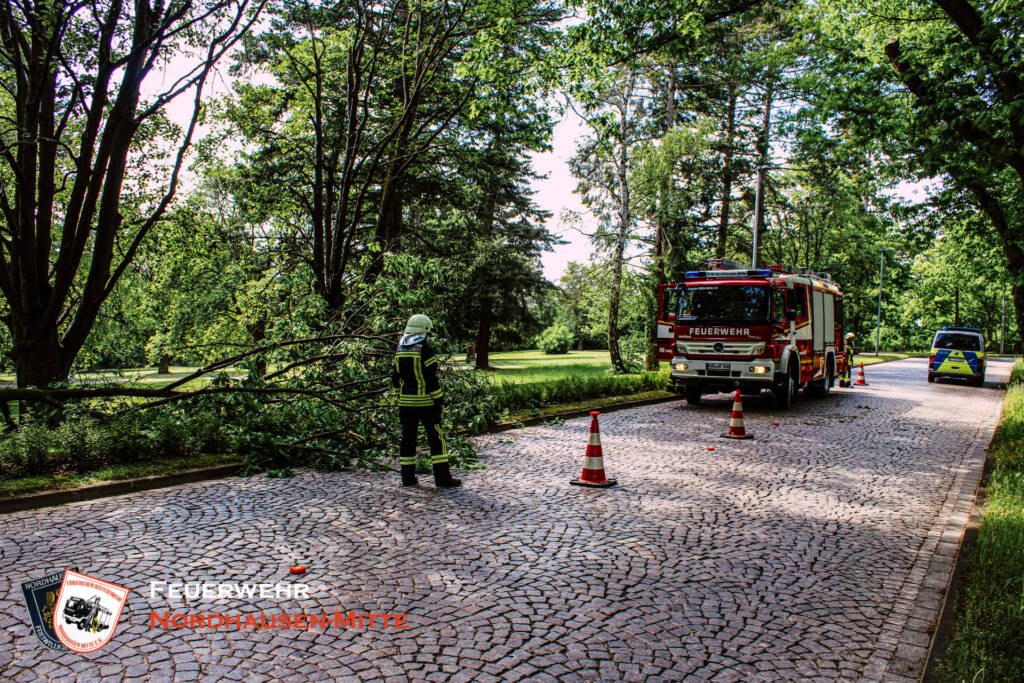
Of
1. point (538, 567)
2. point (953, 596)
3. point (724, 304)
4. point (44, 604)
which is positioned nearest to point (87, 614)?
point (44, 604)

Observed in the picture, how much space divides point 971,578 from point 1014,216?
17547 mm

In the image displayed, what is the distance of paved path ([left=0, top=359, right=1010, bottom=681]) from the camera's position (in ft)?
11.2

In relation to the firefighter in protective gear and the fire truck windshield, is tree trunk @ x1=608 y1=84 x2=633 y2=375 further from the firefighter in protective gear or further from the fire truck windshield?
the firefighter in protective gear

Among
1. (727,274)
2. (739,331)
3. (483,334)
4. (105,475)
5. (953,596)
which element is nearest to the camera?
(953,596)

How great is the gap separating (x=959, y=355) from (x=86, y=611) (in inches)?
1049

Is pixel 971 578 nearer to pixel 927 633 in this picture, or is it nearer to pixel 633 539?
pixel 927 633

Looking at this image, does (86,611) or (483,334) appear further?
(483,334)

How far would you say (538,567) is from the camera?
→ 4.71 m

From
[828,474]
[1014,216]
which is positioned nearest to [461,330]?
[1014,216]

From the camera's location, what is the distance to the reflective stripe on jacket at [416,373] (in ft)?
23.1

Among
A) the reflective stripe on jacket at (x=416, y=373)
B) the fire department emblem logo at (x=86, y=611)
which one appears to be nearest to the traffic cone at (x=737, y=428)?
the reflective stripe on jacket at (x=416, y=373)

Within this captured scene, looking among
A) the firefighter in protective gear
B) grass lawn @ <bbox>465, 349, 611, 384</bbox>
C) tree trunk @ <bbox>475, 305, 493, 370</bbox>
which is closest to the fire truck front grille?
grass lawn @ <bbox>465, 349, 611, 384</bbox>

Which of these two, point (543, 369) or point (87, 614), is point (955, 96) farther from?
point (543, 369)

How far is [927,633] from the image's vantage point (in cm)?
379
